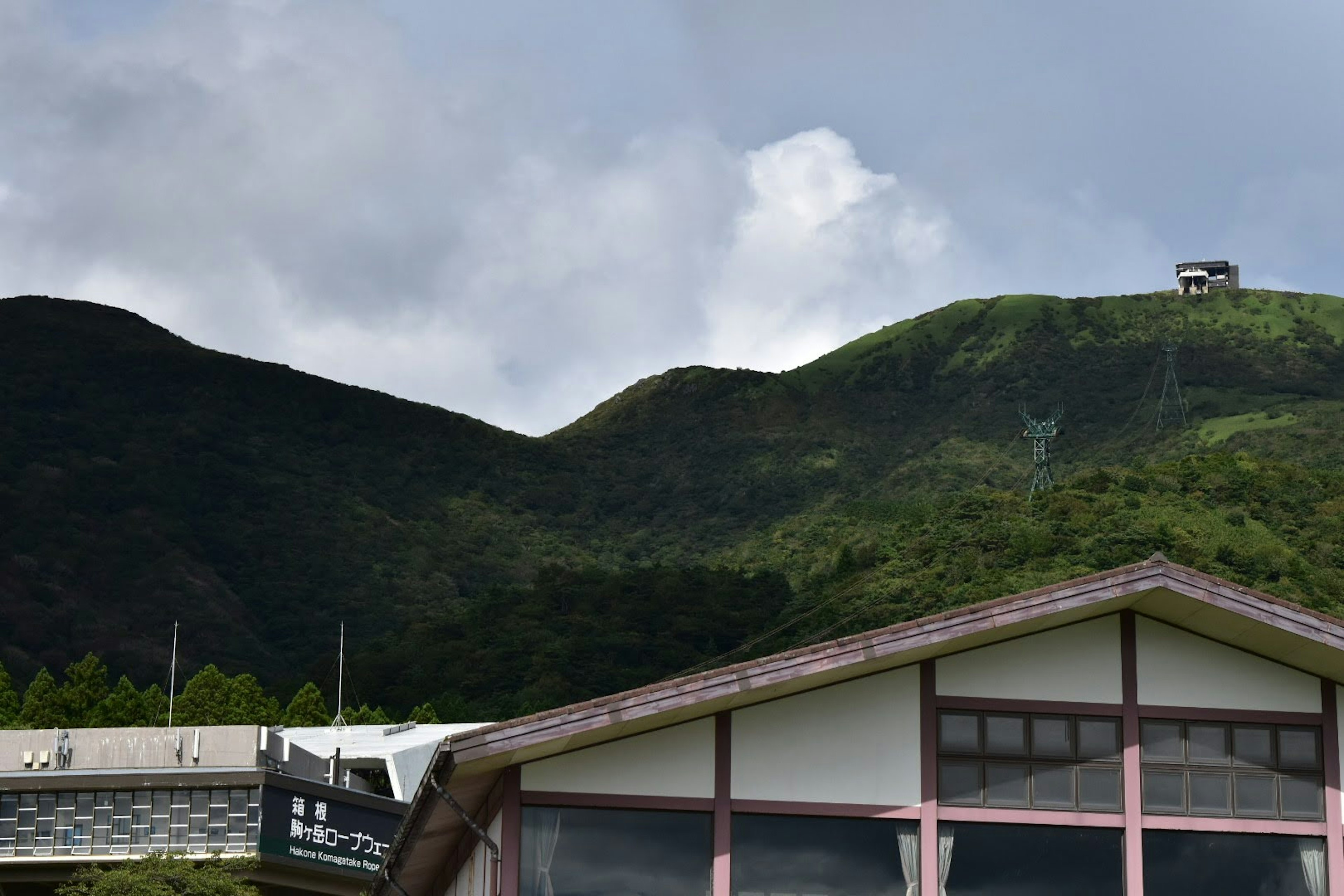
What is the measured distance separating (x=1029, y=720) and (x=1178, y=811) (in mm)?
1611

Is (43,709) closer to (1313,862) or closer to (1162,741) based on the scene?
(1162,741)

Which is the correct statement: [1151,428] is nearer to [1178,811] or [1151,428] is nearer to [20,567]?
[20,567]

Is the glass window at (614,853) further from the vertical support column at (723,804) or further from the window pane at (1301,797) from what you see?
the window pane at (1301,797)

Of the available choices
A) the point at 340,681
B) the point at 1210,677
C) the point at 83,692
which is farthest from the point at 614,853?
the point at 83,692

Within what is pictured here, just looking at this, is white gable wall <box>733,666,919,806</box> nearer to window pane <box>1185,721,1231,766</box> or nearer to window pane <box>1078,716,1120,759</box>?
window pane <box>1078,716,1120,759</box>

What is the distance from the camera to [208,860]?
81188 millimetres

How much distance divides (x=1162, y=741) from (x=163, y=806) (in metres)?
79.7

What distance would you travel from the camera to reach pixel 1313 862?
18.2 metres

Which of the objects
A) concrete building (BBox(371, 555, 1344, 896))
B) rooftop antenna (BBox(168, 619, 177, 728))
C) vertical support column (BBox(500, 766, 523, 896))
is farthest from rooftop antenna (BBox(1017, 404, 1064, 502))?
vertical support column (BBox(500, 766, 523, 896))

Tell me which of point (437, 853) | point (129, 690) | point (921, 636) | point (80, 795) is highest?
point (129, 690)

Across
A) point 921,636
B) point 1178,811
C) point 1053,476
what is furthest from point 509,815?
point 1053,476

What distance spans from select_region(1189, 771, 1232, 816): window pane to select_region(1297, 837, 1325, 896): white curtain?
74cm

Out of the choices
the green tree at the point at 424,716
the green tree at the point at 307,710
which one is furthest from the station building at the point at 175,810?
the green tree at the point at 307,710

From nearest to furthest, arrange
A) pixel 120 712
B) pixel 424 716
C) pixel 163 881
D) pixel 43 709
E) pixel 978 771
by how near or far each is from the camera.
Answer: pixel 978 771, pixel 163 881, pixel 43 709, pixel 120 712, pixel 424 716
